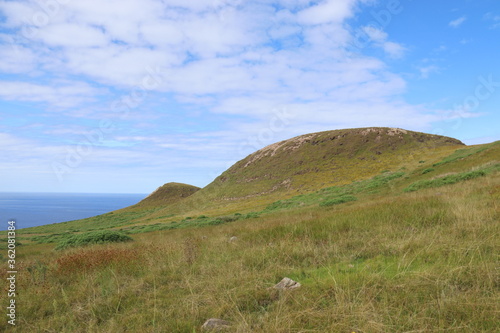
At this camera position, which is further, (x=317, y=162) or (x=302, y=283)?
(x=317, y=162)

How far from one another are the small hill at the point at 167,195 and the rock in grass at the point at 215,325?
88.2m

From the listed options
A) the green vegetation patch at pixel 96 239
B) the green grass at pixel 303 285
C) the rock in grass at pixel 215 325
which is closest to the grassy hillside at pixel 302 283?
the green grass at pixel 303 285

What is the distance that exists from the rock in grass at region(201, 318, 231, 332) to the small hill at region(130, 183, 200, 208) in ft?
289

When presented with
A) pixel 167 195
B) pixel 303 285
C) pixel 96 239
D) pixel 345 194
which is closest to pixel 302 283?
pixel 303 285

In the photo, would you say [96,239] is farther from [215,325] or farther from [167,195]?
[167,195]

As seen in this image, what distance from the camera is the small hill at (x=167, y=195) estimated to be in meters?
89.1

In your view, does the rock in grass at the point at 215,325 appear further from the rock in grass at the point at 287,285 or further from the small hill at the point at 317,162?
the small hill at the point at 317,162

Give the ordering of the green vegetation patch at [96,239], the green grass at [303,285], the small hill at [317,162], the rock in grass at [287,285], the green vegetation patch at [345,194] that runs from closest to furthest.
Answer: the green grass at [303,285], the rock in grass at [287,285], the green vegetation patch at [96,239], the green vegetation patch at [345,194], the small hill at [317,162]

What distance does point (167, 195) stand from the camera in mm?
95562

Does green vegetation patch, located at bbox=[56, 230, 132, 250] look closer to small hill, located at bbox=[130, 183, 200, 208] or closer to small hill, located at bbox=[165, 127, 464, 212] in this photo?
small hill, located at bbox=[165, 127, 464, 212]

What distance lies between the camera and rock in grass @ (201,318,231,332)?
302 cm

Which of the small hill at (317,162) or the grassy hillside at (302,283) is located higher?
the small hill at (317,162)

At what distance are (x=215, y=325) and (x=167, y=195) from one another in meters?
97.7

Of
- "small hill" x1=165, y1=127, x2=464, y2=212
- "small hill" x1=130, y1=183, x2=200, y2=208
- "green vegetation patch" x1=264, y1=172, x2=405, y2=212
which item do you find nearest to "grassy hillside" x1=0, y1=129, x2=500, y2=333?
"green vegetation patch" x1=264, y1=172, x2=405, y2=212
